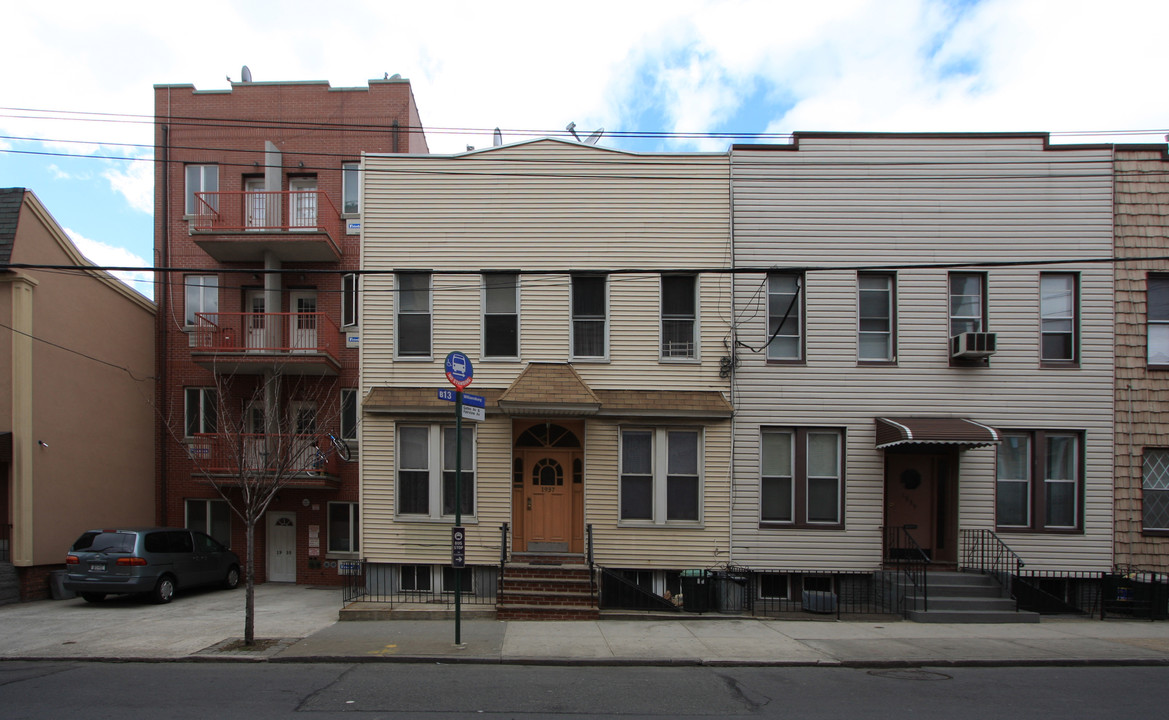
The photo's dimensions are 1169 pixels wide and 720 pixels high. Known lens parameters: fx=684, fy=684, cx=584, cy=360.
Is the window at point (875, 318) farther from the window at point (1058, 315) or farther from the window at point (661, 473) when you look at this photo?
the window at point (661, 473)

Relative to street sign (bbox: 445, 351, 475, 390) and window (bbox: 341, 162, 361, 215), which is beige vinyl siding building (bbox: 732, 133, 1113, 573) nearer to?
street sign (bbox: 445, 351, 475, 390)

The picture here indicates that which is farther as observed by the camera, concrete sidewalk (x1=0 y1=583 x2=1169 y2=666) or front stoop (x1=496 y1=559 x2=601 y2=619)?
front stoop (x1=496 y1=559 x2=601 y2=619)

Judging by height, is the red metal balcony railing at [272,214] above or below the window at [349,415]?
above

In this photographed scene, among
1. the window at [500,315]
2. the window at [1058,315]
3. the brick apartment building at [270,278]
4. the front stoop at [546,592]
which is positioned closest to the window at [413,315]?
the window at [500,315]

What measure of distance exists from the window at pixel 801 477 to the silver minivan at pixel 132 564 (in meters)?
11.9

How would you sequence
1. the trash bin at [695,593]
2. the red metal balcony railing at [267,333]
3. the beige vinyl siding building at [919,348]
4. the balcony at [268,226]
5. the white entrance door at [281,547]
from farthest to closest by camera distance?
the white entrance door at [281,547]
the balcony at [268,226]
the red metal balcony railing at [267,333]
the beige vinyl siding building at [919,348]
the trash bin at [695,593]

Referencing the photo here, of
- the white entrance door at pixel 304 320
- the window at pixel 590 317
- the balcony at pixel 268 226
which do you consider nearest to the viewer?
the window at pixel 590 317

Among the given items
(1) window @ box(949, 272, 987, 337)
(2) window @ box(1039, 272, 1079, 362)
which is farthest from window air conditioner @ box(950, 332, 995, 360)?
(2) window @ box(1039, 272, 1079, 362)

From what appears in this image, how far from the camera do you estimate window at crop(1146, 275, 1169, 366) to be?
1353cm

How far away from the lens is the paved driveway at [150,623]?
9907 mm

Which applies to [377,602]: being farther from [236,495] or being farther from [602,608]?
[236,495]

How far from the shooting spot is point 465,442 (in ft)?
44.9

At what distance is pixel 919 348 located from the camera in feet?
44.1

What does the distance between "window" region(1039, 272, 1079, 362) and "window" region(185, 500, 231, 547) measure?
1890cm
